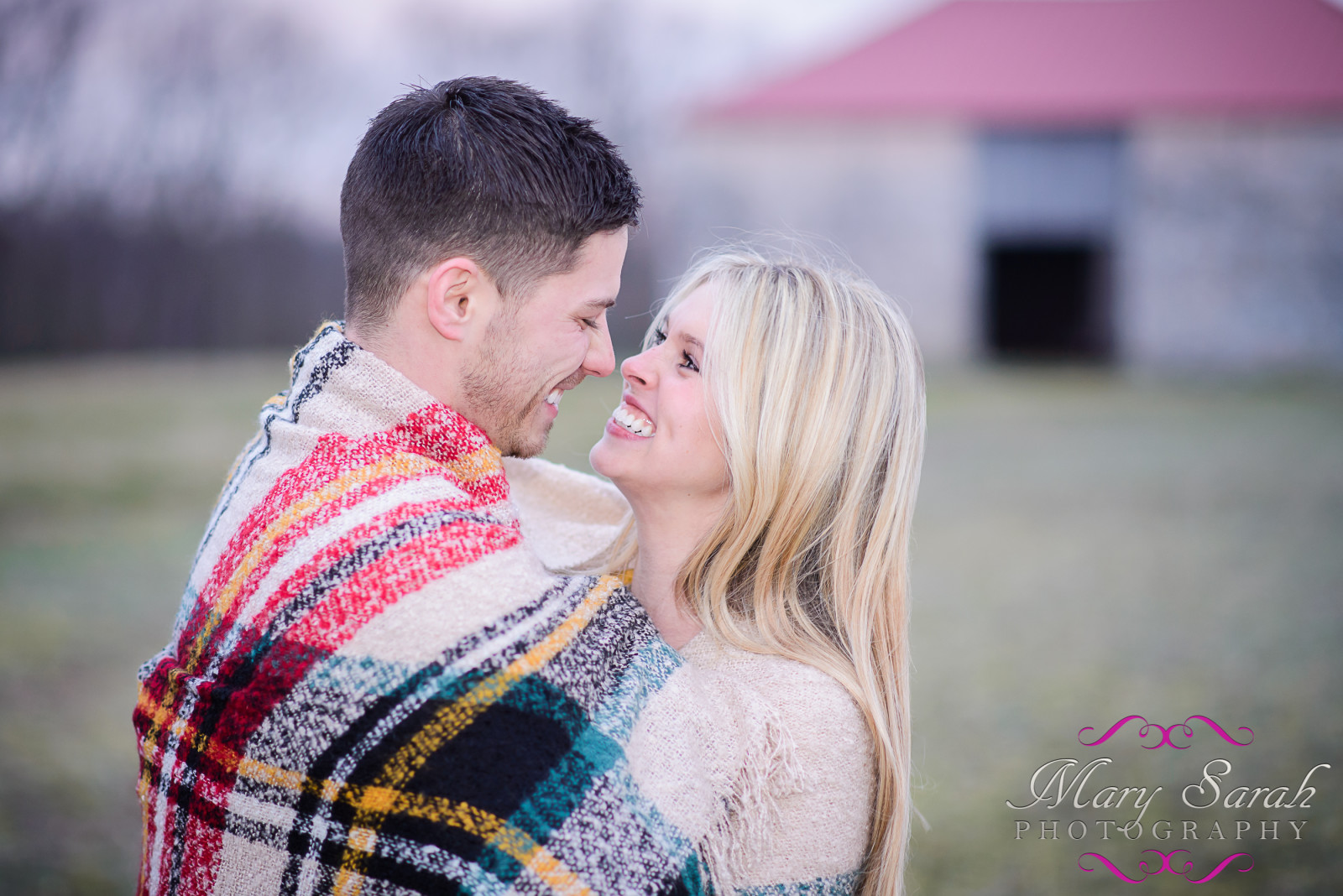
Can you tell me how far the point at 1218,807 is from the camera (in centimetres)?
441

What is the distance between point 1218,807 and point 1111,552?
179 inches

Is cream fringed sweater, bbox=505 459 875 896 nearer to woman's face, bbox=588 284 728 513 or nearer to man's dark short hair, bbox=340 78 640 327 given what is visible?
woman's face, bbox=588 284 728 513

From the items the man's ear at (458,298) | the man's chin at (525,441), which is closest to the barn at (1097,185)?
the man's chin at (525,441)

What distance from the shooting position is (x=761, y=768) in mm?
1713

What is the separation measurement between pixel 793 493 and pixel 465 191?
2.93 feet

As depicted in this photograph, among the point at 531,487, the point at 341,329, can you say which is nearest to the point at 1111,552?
the point at 531,487

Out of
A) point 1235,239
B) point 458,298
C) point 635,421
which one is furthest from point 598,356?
point 1235,239

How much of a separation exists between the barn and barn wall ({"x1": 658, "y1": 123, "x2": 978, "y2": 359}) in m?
0.04

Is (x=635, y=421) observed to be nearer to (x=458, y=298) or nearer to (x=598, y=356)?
(x=598, y=356)

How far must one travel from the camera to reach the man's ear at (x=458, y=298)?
1907 millimetres

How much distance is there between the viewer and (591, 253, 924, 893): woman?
1983 millimetres

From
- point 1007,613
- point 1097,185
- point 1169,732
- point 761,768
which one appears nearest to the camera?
point 761,768

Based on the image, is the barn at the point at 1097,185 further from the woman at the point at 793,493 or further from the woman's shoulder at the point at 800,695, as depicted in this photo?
the woman's shoulder at the point at 800,695

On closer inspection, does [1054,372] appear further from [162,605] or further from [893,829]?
[893,829]
